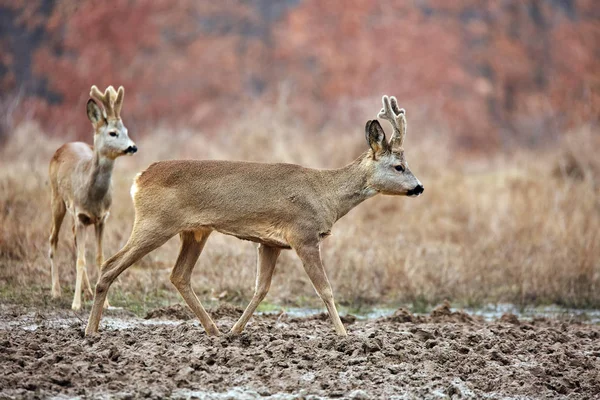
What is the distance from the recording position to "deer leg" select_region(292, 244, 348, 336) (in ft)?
28.7

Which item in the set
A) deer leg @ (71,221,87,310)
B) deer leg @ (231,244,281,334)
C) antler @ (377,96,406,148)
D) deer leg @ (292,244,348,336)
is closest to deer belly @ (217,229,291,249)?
deer leg @ (292,244,348,336)

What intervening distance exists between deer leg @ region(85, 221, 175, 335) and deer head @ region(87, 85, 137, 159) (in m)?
2.97

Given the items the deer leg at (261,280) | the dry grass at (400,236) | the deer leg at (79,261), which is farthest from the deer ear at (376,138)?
the deer leg at (79,261)

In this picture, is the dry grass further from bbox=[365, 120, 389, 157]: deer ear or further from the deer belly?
bbox=[365, 120, 389, 157]: deer ear

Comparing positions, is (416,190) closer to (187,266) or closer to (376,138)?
(376,138)

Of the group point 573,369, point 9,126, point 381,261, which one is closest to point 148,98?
point 9,126

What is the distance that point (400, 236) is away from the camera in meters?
14.6

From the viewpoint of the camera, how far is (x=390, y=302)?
12930 mm

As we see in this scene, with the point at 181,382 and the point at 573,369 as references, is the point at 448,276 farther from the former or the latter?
Result: the point at 181,382

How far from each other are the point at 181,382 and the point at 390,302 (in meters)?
6.05

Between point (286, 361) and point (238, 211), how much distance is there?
1517 millimetres

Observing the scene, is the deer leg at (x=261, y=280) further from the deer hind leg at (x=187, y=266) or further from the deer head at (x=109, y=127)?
the deer head at (x=109, y=127)

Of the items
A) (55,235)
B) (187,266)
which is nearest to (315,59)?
(55,235)

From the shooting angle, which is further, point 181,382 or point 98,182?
point 98,182
